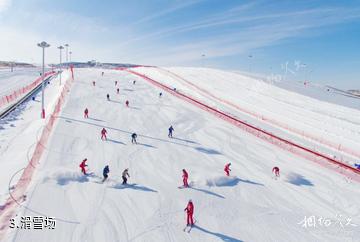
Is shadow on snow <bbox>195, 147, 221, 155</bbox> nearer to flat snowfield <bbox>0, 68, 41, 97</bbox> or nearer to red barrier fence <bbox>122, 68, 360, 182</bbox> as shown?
red barrier fence <bbox>122, 68, 360, 182</bbox>

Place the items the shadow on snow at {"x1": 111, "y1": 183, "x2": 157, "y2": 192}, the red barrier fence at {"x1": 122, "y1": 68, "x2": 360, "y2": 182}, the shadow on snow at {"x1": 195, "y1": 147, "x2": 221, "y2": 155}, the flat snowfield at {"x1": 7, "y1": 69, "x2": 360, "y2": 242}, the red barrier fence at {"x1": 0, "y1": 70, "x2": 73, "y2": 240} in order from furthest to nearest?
the shadow on snow at {"x1": 195, "y1": 147, "x2": 221, "y2": 155} → the red barrier fence at {"x1": 122, "y1": 68, "x2": 360, "y2": 182} → the shadow on snow at {"x1": 111, "y1": 183, "x2": 157, "y2": 192} → the flat snowfield at {"x1": 7, "y1": 69, "x2": 360, "y2": 242} → the red barrier fence at {"x1": 0, "y1": 70, "x2": 73, "y2": 240}

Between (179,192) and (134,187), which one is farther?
(134,187)

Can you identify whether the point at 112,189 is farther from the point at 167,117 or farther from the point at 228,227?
the point at 167,117

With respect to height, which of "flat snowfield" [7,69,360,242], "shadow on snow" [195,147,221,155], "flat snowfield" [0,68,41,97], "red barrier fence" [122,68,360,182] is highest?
"flat snowfield" [0,68,41,97]

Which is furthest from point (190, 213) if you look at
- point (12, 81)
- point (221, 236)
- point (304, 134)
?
point (12, 81)

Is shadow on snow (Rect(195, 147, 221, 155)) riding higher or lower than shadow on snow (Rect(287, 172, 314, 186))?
higher

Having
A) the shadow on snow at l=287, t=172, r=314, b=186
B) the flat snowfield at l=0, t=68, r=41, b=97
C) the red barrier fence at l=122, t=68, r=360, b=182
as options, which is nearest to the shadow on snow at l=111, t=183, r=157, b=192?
the shadow on snow at l=287, t=172, r=314, b=186

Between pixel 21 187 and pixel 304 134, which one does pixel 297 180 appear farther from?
pixel 21 187

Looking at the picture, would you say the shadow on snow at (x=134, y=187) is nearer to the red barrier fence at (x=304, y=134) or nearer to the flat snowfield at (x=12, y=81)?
the red barrier fence at (x=304, y=134)
